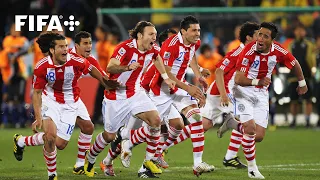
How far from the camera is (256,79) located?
502 inches

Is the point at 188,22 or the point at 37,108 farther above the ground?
the point at 188,22

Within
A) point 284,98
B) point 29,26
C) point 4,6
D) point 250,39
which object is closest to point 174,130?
point 250,39

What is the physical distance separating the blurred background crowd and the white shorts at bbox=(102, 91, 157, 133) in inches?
315

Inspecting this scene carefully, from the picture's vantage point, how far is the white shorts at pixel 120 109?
1249 centimetres

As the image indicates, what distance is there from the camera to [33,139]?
1236cm

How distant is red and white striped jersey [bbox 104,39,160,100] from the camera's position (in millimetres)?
12273

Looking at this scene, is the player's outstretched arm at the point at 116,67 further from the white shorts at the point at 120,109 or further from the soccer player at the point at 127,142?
the soccer player at the point at 127,142

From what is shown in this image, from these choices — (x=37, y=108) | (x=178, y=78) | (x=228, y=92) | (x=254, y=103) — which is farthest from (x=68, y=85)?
(x=228, y=92)

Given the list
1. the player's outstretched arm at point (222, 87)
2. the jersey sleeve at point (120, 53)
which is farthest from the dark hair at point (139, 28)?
the player's outstretched arm at point (222, 87)

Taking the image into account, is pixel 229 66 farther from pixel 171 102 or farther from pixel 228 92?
pixel 171 102

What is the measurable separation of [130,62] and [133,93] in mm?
466

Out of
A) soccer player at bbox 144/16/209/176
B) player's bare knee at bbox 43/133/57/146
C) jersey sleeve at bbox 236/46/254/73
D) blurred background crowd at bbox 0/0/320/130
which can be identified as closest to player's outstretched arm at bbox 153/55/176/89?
soccer player at bbox 144/16/209/176

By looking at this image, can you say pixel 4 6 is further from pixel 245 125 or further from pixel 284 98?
pixel 245 125

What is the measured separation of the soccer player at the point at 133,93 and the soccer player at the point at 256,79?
1.12m
